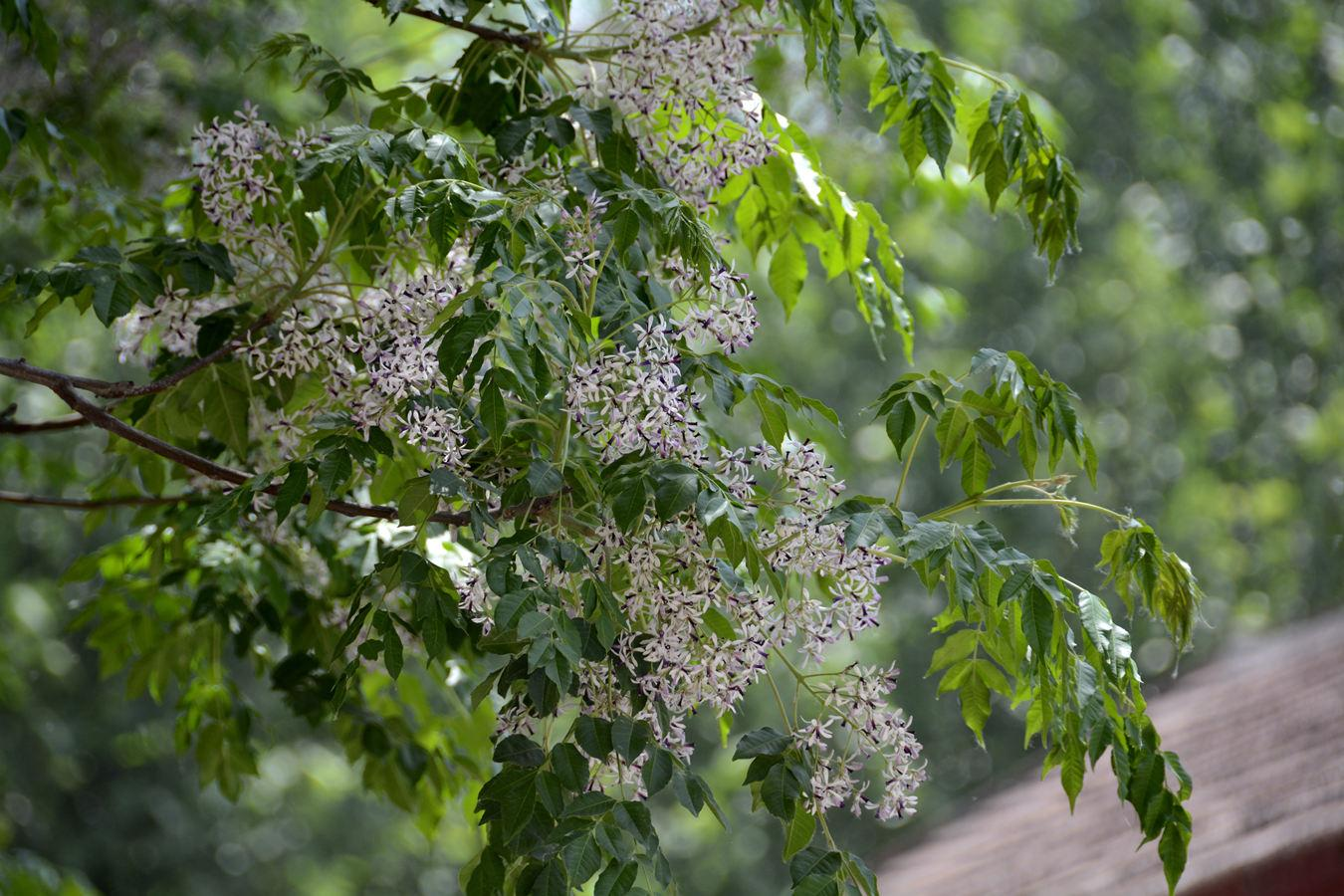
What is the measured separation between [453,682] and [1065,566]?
33.1 ft

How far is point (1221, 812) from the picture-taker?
3.38m

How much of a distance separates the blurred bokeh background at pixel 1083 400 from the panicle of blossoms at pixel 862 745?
5608 mm

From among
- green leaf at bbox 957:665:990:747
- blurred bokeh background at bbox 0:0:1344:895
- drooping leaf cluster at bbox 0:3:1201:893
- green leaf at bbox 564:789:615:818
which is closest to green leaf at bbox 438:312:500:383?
drooping leaf cluster at bbox 0:3:1201:893

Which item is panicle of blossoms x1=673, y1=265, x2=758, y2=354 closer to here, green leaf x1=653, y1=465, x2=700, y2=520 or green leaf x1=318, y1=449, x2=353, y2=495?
green leaf x1=653, y1=465, x2=700, y2=520

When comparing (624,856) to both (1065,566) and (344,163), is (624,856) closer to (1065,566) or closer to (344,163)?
(344,163)

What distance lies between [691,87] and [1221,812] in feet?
7.76

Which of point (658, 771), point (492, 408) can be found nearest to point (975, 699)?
point (658, 771)

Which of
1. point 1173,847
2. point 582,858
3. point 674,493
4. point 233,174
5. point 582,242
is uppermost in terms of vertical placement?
point 233,174

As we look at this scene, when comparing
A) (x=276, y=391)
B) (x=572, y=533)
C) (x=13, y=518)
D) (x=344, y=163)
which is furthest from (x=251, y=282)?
(x=13, y=518)

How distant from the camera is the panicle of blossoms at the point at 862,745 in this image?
1689 mm

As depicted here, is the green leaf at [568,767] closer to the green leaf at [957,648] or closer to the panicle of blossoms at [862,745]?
the panicle of blossoms at [862,745]

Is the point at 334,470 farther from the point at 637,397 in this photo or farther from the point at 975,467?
the point at 975,467

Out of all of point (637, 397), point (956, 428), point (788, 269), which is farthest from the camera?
point (788, 269)

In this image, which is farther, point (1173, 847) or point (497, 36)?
point (497, 36)
